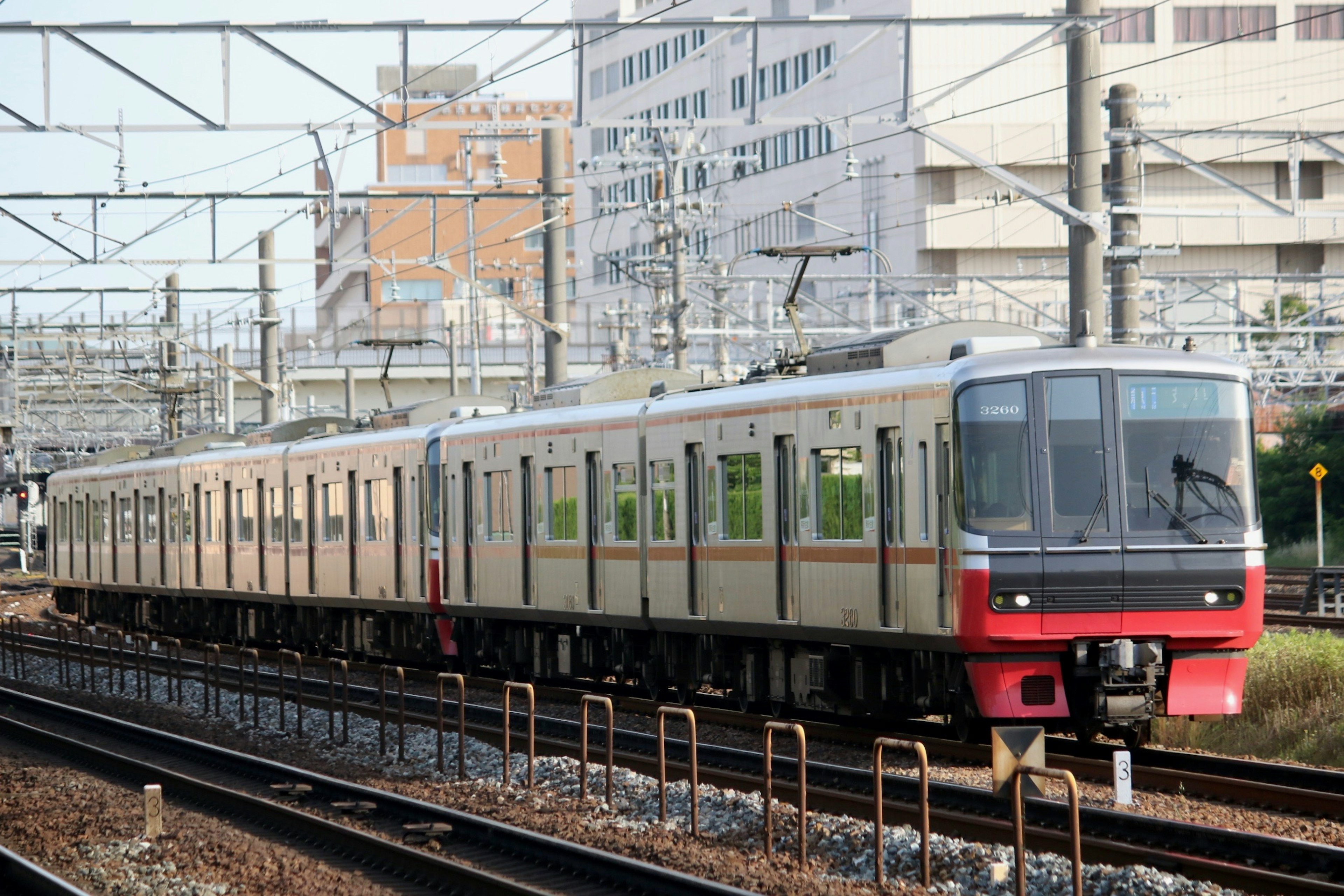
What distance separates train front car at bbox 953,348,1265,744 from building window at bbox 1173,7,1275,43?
51075mm

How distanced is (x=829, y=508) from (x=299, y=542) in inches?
559

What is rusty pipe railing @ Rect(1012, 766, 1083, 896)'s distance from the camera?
8.52 metres

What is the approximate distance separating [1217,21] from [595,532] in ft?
160

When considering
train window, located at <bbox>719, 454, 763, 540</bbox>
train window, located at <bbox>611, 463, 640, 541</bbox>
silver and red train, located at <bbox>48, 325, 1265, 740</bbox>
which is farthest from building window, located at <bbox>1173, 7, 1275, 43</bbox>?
train window, located at <bbox>719, 454, 763, 540</bbox>

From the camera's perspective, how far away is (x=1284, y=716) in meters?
15.0

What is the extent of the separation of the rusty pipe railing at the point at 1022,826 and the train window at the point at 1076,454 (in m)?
4.00

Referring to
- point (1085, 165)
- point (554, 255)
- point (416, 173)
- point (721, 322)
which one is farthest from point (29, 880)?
point (416, 173)

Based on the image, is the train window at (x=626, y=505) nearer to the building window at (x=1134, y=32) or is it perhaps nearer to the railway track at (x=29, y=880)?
the railway track at (x=29, y=880)

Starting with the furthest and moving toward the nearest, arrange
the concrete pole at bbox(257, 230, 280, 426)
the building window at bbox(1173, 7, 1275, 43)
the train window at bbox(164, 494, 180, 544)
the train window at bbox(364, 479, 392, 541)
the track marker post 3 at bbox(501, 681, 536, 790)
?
the building window at bbox(1173, 7, 1275, 43) → the concrete pole at bbox(257, 230, 280, 426) → the train window at bbox(164, 494, 180, 544) → the train window at bbox(364, 479, 392, 541) → the track marker post 3 at bbox(501, 681, 536, 790)

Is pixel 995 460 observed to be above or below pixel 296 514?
above

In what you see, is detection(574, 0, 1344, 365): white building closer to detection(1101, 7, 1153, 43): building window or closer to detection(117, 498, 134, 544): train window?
detection(1101, 7, 1153, 43): building window

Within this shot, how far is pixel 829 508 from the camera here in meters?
15.1

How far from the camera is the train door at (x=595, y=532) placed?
19188 mm

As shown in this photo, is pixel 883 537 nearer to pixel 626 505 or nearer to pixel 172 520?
pixel 626 505
